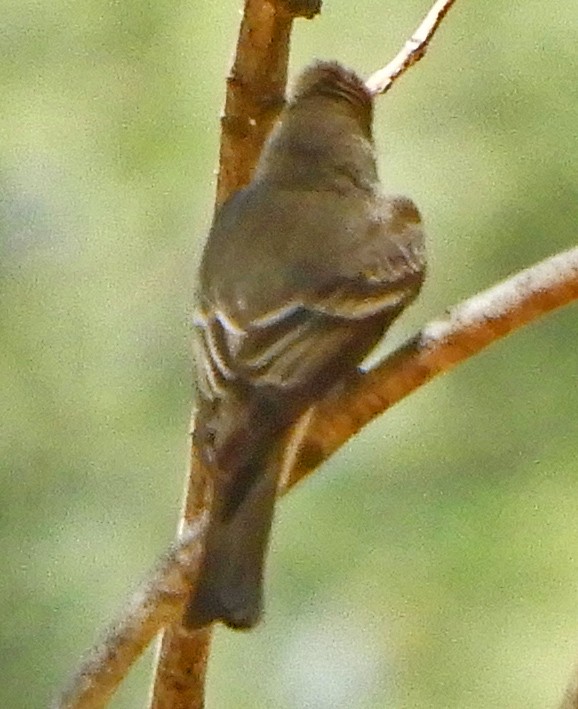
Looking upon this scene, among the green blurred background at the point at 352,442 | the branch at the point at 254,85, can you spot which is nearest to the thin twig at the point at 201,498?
the branch at the point at 254,85

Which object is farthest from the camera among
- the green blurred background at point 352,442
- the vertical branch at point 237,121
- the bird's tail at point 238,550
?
the green blurred background at point 352,442

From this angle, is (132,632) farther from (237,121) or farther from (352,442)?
(352,442)

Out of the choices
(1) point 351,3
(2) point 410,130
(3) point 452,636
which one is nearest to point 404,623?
(3) point 452,636

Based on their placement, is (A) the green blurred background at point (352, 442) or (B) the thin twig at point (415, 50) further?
(A) the green blurred background at point (352, 442)

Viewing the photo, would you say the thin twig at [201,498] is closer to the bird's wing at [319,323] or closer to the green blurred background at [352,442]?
the bird's wing at [319,323]

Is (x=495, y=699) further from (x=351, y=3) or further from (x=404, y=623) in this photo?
(x=351, y=3)

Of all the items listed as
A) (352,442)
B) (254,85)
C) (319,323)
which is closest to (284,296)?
(319,323)

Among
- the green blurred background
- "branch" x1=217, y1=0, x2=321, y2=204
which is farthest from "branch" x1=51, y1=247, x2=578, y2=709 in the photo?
the green blurred background
